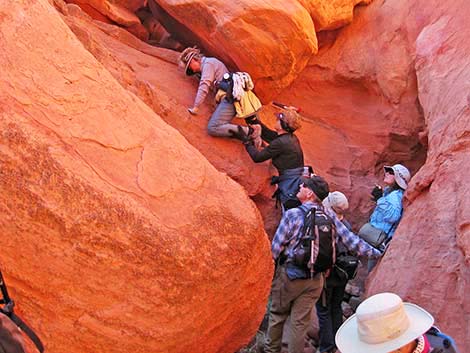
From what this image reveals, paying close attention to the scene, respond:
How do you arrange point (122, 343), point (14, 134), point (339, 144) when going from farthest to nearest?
point (339, 144) → point (122, 343) → point (14, 134)

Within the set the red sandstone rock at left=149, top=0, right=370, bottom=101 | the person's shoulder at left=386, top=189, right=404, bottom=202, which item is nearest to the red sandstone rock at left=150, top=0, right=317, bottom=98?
the red sandstone rock at left=149, top=0, right=370, bottom=101

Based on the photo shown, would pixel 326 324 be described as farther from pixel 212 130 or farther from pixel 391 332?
pixel 391 332

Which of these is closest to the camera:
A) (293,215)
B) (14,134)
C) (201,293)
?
(14,134)

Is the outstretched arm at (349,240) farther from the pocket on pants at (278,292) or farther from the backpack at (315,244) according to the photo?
the pocket on pants at (278,292)

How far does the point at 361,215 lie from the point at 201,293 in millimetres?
4863

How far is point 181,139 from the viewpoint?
480cm

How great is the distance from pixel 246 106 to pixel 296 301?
300 centimetres

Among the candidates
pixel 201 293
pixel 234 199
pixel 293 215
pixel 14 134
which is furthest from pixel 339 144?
pixel 14 134

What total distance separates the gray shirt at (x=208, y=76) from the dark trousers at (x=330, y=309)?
2.99 m

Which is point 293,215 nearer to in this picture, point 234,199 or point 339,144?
point 234,199

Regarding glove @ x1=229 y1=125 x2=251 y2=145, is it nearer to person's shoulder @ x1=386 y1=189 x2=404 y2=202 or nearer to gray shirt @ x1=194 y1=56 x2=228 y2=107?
gray shirt @ x1=194 y1=56 x2=228 y2=107

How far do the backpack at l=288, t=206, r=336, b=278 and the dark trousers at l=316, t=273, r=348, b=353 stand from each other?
2.20ft

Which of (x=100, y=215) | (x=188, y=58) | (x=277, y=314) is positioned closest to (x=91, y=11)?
(x=188, y=58)

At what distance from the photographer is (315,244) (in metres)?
5.11
